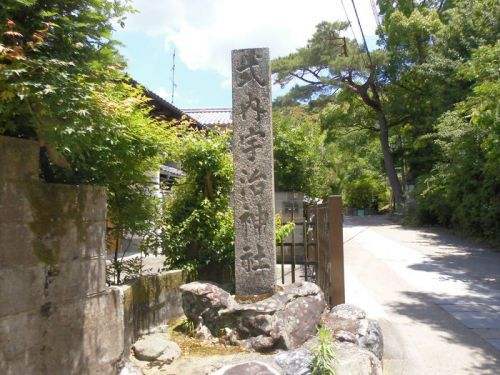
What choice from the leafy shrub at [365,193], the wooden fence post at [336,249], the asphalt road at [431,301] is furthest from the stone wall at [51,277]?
the leafy shrub at [365,193]

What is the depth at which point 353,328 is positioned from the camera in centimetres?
484

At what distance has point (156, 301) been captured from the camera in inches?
201

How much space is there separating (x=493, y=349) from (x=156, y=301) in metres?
4.28

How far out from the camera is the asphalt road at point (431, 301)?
491 cm

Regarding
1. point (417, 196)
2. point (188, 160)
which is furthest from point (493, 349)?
point (417, 196)

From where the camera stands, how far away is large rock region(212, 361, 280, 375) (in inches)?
148

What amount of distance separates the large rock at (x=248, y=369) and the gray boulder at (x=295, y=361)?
14cm

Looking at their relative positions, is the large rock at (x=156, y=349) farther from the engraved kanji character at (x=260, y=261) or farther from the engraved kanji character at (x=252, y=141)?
the engraved kanji character at (x=252, y=141)

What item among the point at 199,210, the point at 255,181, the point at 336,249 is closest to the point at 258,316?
the point at 336,249

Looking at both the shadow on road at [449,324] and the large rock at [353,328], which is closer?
the large rock at [353,328]

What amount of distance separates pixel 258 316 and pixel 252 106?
2.84 meters

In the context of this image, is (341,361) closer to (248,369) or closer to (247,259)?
(248,369)

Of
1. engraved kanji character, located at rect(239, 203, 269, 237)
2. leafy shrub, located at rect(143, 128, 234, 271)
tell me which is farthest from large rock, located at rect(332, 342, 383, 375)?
leafy shrub, located at rect(143, 128, 234, 271)

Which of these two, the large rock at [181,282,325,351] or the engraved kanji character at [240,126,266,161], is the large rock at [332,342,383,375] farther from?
the engraved kanji character at [240,126,266,161]
